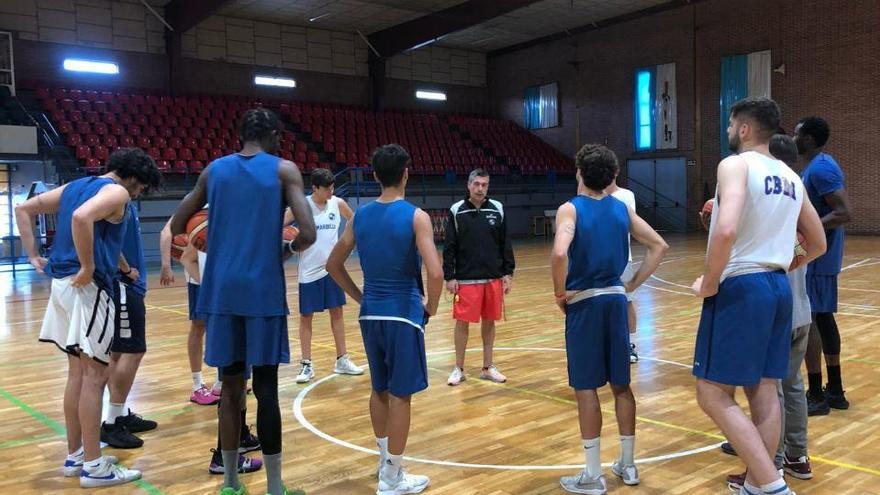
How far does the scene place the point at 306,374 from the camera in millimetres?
5664

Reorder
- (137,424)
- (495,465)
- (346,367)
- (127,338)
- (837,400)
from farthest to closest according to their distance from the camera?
(346,367) → (837,400) → (137,424) → (127,338) → (495,465)

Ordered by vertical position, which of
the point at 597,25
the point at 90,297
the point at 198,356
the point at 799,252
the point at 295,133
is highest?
the point at 597,25

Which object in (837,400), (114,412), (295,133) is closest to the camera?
(114,412)

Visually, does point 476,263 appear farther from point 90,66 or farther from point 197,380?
point 90,66

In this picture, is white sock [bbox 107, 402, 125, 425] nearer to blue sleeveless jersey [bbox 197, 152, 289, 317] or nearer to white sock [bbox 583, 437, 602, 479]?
blue sleeveless jersey [bbox 197, 152, 289, 317]

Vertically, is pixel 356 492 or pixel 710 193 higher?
pixel 710 193

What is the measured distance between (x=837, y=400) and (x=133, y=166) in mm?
4415

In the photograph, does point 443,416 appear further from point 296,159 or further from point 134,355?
point 296,159

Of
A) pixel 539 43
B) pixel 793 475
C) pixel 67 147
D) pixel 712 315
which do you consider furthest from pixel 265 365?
pixel 539 43

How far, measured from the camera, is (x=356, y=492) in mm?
3488

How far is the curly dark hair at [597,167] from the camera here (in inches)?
133

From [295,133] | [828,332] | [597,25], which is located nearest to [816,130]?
[828,332]

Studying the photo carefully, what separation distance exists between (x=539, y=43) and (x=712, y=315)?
24140 mm

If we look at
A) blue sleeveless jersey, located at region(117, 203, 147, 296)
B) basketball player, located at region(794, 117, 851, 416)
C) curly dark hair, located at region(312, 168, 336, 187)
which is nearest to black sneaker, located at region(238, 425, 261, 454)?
blue sleeveless jersey, located at region(117, 203, 147, 296)
